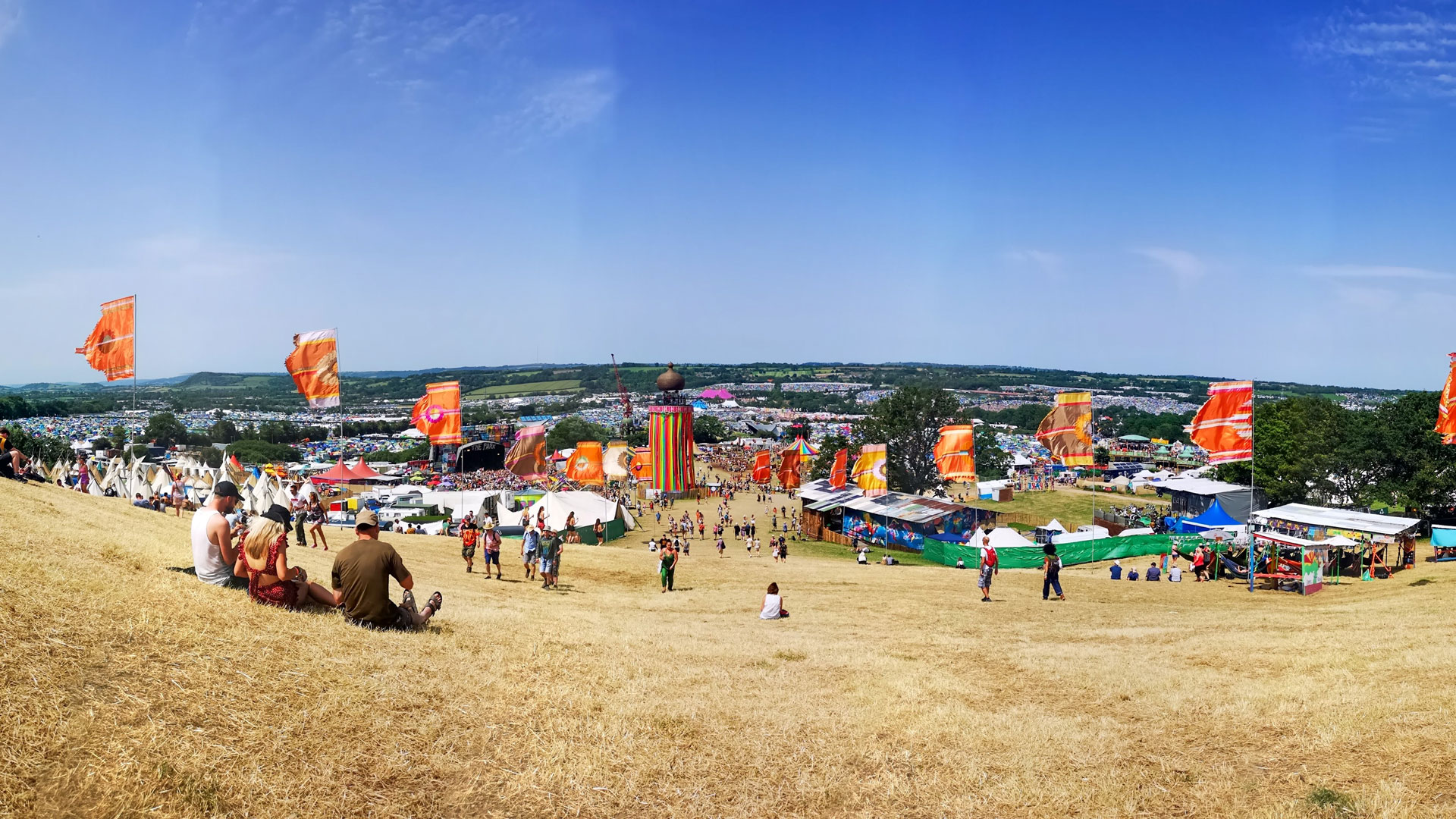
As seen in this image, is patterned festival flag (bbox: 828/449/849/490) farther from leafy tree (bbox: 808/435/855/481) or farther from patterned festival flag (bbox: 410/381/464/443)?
patterned festival flag (bbox: 410/381/464/443)

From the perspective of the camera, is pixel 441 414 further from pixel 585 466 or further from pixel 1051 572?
pixel 1051 572

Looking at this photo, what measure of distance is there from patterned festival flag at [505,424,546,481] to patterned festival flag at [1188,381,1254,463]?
22105 millimetres

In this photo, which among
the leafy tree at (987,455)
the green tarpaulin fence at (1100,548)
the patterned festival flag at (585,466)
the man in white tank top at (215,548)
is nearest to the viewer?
the man in white tank top at (215,548)

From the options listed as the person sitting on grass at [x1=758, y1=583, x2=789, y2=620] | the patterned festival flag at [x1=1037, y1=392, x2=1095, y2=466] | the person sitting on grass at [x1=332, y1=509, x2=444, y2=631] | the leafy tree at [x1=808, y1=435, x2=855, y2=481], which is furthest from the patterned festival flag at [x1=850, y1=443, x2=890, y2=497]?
the person sitting on grass at [x1=332, y1=509, x2=444, y2=631]

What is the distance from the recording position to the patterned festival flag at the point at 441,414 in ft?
101

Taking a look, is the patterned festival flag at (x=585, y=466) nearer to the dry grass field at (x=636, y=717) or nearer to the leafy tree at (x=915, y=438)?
the dry grass field at (x=636, y=717)

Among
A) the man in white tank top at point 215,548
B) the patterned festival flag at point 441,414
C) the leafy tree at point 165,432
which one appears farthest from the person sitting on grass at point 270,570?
the leafy tree at point 165,432

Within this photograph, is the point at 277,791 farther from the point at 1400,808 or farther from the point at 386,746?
the point at 1400,808

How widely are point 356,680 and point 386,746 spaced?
3.84 feet

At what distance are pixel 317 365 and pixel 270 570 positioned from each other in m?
15.7

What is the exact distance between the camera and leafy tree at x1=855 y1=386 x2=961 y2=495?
225 feet

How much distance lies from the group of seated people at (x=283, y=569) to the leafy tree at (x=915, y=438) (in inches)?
2374

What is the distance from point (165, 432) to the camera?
144 m

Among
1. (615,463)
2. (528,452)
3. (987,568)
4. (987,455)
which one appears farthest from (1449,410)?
(987,455)
